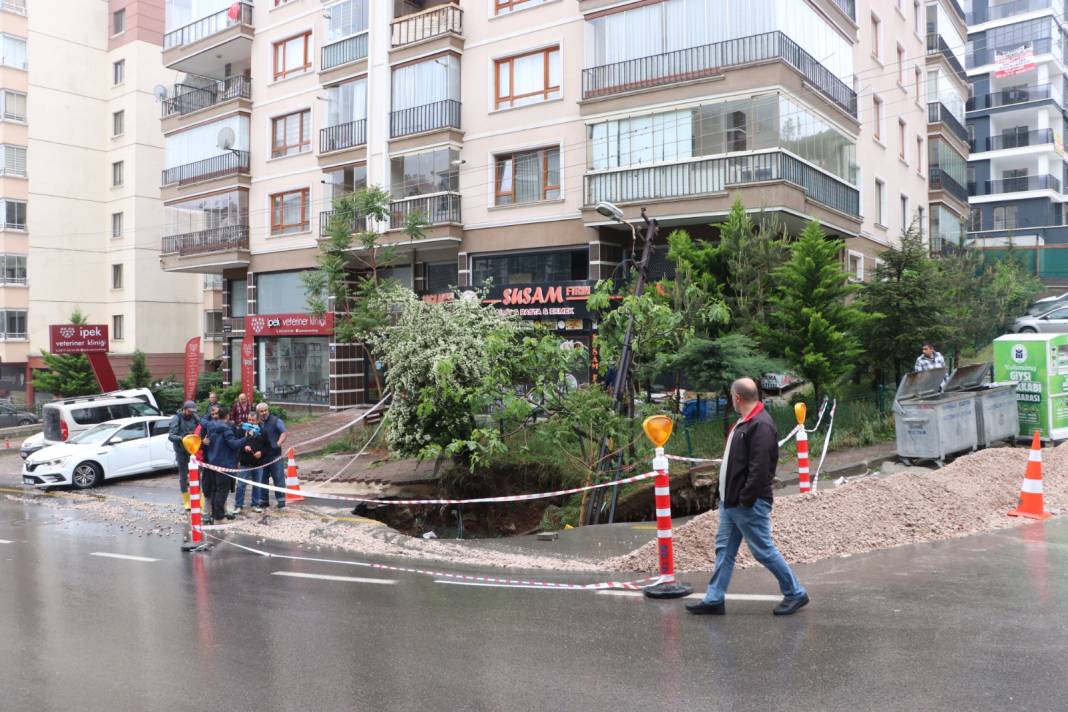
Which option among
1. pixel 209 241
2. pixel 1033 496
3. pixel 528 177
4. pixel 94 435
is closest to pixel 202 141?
pixel 209 241

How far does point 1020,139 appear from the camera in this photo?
52.1 meters

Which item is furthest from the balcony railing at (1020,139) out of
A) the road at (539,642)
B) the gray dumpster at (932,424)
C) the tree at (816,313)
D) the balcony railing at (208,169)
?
the road at (539,642)

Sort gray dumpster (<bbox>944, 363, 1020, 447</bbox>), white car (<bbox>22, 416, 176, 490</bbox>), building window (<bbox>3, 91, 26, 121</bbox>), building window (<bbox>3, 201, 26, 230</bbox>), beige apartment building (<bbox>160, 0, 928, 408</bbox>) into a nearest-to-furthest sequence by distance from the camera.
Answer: gray dumpster (<bbox>944, 363, 1020, 447</bbox>) < white car (<bbox>22, 416, 176, 490</bbox>) < beige apartment building (<bbox>160, 0, 928, 408</bbox>) < building window (<bbox>3, 201, 26, 230</bbox>) < building window (<bbox>3, 91, 26, 121</bbox>)

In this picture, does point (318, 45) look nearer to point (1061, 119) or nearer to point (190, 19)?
point (190, 19)

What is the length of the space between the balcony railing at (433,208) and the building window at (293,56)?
27.0ft

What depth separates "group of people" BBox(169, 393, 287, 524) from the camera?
40.7 feet

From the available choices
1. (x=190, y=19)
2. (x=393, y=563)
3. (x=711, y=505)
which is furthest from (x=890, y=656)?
(x=190, y=19)

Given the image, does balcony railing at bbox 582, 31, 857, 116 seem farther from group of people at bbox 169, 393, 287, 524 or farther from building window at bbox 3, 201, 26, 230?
building window at bbox 3, 201, 26, 230

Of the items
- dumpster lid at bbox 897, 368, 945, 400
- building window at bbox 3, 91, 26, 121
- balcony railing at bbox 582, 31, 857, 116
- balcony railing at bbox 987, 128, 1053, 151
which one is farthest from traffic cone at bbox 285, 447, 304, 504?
balcony railing at bbox 987, 128, 1053, 151

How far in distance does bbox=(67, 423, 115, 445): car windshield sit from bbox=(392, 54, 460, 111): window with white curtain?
546 inches

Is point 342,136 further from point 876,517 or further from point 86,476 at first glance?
point 876,517

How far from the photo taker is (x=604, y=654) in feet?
19.0

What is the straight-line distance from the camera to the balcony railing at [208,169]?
32.6 metres

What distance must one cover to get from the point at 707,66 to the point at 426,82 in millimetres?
9710
